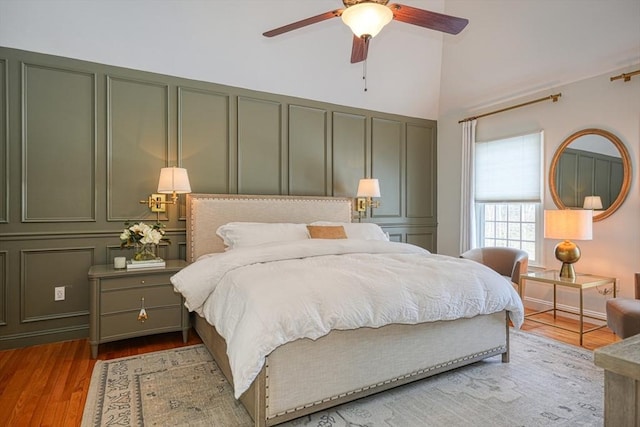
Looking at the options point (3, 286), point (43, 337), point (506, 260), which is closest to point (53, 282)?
point (3, 286)

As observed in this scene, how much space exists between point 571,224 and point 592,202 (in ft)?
2.20

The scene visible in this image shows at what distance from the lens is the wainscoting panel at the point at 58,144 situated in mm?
3244

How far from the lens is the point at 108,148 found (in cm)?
355

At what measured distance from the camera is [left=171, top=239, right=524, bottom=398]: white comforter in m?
1.88

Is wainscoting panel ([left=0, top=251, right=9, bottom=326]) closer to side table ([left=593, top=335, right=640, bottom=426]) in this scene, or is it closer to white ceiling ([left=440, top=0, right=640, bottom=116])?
side table ([left=593, top=335, right=640, bottom=426])

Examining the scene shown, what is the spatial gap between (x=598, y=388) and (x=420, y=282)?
1.40 metres

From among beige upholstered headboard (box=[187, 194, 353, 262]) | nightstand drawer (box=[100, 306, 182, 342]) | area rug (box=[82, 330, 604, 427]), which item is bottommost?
area rug (box=[82, 330, 604, 427])

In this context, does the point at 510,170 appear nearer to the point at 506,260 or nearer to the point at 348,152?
the point at 506,260

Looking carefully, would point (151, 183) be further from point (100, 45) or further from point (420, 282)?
point (420, 282)

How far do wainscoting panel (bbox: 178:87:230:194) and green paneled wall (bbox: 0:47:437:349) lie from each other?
0.04 feet

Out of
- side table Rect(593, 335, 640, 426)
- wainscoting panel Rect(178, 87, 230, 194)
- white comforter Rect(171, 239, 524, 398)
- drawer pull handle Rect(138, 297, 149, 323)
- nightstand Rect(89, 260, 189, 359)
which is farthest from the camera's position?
wainscoting panel Rect(178, 87, 230, 194)

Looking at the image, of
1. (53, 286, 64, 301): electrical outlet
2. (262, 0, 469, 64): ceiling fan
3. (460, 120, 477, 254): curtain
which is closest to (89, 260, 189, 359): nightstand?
(53, 286, 64, 301): electrical outlet

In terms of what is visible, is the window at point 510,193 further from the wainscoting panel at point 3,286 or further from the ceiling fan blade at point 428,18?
the wainscoting panel at point 3,286

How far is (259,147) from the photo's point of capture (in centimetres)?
437
